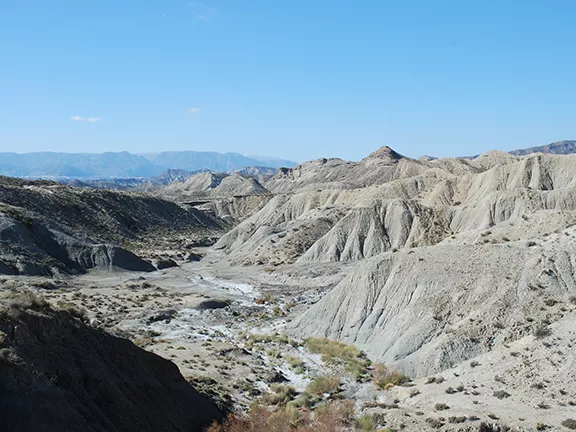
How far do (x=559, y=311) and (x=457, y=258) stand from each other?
784 centimetres

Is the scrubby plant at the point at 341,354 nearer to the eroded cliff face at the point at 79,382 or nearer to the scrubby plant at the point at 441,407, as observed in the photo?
the scrubby plant at the point at 441,407

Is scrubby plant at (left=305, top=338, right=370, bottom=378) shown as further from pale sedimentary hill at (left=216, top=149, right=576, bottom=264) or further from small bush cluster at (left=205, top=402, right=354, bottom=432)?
pale sedimentary hill at (left=216, top=149, right=576, bottom=264)

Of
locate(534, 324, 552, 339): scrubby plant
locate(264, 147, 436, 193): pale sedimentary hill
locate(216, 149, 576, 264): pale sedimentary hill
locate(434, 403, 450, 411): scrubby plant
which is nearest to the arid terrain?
locate(434, 403, 450, 411): scrubby plant

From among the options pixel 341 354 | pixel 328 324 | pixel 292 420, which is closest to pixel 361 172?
pixel 328 324

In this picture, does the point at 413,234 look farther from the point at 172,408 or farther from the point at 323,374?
the point at 172,408

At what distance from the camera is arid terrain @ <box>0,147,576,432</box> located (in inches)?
682

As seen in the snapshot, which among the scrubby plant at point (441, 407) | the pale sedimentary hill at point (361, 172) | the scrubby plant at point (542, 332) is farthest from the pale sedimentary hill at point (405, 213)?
the pale sedimentary hill at point (361, 172)

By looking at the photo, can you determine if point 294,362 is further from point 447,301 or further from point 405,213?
point 405,213

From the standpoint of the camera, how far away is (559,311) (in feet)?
79.9

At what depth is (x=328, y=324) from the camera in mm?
33719

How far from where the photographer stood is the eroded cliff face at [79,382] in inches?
510

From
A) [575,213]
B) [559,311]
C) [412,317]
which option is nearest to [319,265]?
[575,213]

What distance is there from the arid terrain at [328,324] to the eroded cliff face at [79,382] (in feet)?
0.21

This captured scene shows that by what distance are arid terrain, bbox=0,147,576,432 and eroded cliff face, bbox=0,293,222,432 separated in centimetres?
6
